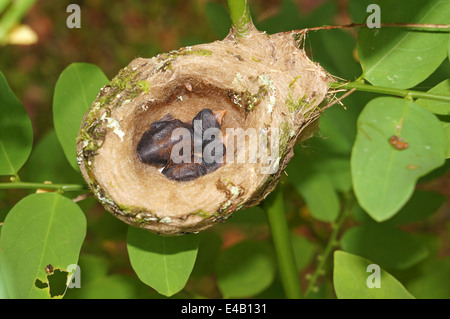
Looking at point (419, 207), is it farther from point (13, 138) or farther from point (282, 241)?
point (13, 138)

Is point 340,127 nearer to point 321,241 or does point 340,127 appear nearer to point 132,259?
point 321,241

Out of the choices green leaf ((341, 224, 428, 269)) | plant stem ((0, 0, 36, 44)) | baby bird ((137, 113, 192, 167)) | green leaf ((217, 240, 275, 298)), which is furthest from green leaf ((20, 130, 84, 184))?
plant stem ((0, 0, 36, 44))

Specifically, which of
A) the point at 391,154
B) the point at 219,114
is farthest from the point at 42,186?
the point at 391,154

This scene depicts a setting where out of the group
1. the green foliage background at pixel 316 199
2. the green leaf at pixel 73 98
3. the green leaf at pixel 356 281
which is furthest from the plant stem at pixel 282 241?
the green leaf at pixel 73 98

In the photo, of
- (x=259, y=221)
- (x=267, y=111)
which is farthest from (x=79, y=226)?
(x=259, y=221)

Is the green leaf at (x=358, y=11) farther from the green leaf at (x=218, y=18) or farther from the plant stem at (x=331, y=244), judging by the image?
the plant stem at (x=331, y=244)

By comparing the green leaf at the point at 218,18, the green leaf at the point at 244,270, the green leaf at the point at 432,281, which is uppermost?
the green leaf at the point at 218,18

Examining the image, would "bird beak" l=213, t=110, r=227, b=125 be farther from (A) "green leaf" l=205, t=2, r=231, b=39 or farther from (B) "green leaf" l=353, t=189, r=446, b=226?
(B) "green leaf" l=353, t=189, r=446, b=226
